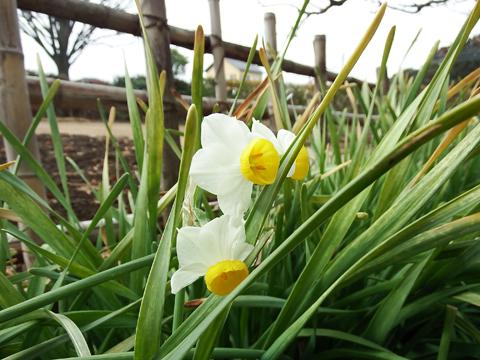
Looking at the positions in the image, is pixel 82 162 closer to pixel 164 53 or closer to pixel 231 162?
pixel 164 53

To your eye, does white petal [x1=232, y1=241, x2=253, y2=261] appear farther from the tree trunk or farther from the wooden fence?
the tree trunk

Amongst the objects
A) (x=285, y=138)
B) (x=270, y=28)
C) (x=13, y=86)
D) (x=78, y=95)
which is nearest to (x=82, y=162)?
(x=270, y=28)

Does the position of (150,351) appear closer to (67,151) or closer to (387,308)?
(387,308)

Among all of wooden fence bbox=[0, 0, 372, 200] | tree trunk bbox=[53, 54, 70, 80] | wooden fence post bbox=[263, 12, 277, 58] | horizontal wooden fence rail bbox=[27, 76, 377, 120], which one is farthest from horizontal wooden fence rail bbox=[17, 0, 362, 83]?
tree trunk bbox=[53, 54, 70, 80]

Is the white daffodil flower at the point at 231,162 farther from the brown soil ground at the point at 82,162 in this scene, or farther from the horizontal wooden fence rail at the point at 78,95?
the brown soil ground at the point at 82,162

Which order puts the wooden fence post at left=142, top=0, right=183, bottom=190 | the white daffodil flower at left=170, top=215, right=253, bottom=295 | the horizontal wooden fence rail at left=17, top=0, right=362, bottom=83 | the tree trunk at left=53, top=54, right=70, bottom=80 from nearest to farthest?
1. the white daffodil flower at left=170, top=215, right=253, bottom=295
2. the horizontal wooden fence rail at left=17, top=0, right=362, bottom=83
3. the wooden fence post at left=142, top=0, right=183, bottom=190
4. the tree trunk at left=53, top=54, right=70, bottom=80
